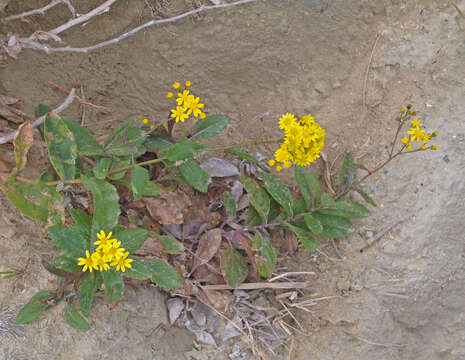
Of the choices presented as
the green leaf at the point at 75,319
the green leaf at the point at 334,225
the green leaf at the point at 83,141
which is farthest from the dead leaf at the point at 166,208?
the green leaf at the point at 334,225

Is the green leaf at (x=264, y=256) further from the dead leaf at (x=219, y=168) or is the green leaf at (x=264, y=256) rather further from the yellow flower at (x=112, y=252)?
the yellow flower at (x=112, y=252)

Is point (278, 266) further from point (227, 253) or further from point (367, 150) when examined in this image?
point (367, 150)

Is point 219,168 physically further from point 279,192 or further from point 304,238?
point 304,238

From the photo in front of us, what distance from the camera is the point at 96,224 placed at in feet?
6.08

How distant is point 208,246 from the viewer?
7.79 feet

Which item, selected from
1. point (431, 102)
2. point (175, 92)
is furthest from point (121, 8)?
point (431, 102)

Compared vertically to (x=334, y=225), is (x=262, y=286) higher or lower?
lower

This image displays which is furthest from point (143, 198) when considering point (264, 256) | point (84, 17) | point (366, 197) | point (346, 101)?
point (346, 101)

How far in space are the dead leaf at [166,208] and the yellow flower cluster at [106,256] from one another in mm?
541

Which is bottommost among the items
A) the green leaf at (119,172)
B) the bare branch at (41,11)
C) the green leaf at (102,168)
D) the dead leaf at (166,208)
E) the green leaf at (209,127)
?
the dead leaf at (166,208)

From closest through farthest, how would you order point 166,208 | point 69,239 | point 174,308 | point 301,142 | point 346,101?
point 69,239, point 301,142, point 166,208, point 174,308, point 346,101

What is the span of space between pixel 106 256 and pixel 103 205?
28cm

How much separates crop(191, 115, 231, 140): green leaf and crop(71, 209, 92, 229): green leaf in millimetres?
683

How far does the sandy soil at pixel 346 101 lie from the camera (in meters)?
2.47
